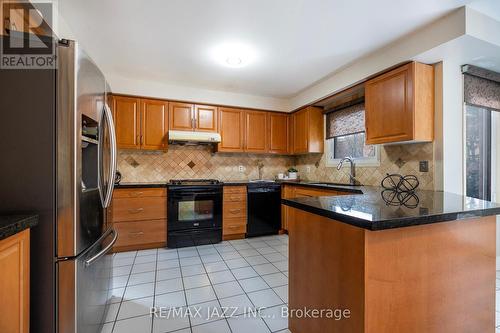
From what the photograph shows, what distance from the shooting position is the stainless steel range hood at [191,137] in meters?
3.36

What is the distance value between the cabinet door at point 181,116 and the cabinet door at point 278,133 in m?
1.41

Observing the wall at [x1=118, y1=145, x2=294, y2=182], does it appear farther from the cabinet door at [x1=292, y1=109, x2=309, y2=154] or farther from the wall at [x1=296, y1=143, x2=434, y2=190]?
the wall at [x1=296, y1=143, x2=434, y2=190]

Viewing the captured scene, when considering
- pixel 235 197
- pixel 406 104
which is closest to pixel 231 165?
pixel 235 197

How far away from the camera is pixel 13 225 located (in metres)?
0.94

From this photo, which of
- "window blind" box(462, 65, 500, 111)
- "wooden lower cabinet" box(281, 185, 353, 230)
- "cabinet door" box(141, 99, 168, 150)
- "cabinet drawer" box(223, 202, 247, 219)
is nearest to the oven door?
"cabinet drawer" box(223, 202, 247, 219)

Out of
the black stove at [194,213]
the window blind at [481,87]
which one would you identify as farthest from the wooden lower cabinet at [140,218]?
the window blind at [481,87]

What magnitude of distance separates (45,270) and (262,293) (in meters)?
1.58

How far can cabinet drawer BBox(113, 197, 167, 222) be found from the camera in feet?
Result: 9.94

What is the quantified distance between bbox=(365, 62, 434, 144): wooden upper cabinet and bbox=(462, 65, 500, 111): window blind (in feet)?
1.33

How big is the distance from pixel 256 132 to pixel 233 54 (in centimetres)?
168

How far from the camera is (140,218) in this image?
3119mm

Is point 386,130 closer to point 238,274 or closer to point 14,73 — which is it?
point 238,274

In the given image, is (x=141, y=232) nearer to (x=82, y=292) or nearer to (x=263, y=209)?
(x=263, y=209)

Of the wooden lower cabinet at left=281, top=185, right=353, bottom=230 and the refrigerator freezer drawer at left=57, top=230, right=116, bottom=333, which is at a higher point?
the wooden lower cabinet at left=281, top=185, right=353, bottom=230
